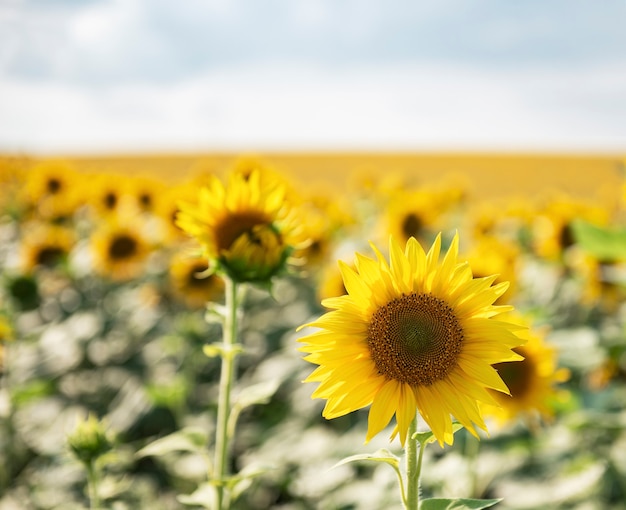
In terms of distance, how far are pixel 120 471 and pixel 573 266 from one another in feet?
9.76

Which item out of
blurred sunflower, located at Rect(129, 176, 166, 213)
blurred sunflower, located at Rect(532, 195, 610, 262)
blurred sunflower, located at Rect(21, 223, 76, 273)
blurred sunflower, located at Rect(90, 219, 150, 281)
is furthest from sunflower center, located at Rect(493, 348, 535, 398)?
blurred sunflower, located at Rect(129, 176, 166, 213)

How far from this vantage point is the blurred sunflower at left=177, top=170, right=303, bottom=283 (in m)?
1.78

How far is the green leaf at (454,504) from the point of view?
113 cm

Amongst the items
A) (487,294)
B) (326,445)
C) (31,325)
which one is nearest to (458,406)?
(487,294)

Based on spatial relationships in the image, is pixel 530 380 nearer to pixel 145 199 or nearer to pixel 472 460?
pixel 472 460

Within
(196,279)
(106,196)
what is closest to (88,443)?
(196,279)

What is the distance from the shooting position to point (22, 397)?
3340mm

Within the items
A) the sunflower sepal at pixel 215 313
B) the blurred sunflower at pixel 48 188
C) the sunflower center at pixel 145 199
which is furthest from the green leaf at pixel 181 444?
the blurred sunflower at pixel 48 188

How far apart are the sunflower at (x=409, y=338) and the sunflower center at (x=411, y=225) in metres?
3.22

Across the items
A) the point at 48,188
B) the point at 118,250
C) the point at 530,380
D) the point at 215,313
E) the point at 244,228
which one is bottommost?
the point at 530,380

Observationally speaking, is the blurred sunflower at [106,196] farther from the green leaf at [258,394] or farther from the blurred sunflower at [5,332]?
the green leaf at [258,394]

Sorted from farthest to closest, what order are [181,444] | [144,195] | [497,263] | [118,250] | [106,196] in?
[106,196] < [144,195] < [118,250] < [497,263] < [181,444]

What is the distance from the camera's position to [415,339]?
1302 mm

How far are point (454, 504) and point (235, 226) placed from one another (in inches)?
41.0
